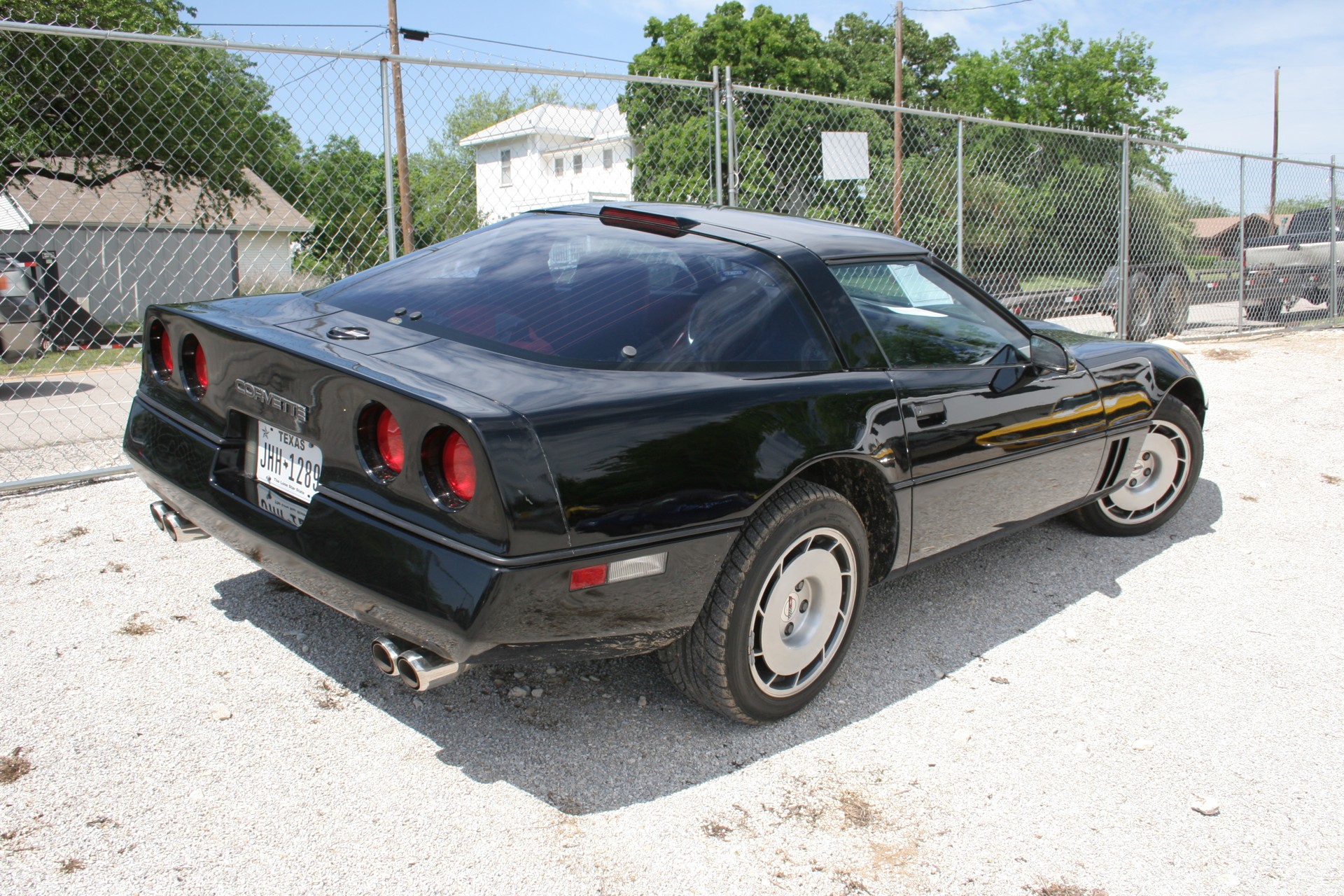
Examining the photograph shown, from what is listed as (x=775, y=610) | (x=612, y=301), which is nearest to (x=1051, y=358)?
(x=775, y=610)

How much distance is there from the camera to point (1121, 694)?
2965mm

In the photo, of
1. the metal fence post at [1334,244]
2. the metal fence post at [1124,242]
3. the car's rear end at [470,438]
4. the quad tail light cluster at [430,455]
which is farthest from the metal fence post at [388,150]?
the metal fence post at [1334,244]

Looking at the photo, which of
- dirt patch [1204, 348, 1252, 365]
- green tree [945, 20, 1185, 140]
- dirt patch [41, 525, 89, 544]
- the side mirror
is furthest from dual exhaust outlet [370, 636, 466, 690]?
green tree [945, 20, 1185, 140]

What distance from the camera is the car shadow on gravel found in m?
2.44

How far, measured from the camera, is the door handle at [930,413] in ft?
9.50

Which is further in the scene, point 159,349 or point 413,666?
point 159,349

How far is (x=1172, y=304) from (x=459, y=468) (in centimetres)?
1153

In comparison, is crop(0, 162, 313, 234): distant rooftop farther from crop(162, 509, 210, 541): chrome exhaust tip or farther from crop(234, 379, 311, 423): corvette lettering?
crop(234, 379, 311, 423): corvette lettering

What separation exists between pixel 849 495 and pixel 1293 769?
1.40m

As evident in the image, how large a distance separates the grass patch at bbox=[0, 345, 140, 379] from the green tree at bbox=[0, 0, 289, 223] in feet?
4.40

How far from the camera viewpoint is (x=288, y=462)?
2.38 meters

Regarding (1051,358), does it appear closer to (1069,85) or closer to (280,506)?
(280,506)

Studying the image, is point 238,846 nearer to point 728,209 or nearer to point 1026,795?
point 1026,795

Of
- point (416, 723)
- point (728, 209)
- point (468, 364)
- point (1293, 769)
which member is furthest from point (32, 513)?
point (1293, 769)
